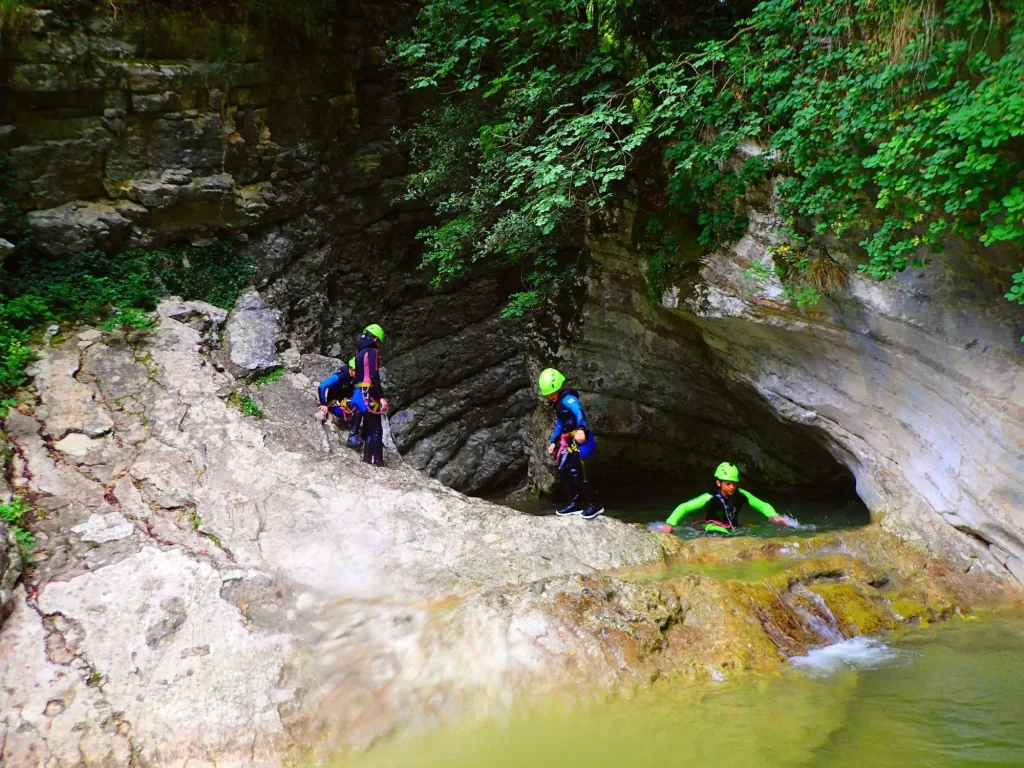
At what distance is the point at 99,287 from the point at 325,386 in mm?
2763

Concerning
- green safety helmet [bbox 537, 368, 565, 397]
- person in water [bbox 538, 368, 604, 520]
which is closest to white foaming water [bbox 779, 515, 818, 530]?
person in water [bbox 538, 368, 604, 520]

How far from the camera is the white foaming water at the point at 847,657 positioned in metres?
4.31

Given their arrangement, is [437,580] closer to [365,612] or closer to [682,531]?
[365,612]

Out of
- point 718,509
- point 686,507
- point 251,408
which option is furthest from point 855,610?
point 251,408

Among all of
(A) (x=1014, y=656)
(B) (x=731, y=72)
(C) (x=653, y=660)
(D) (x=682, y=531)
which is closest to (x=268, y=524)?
(C) (x=653, y=660)

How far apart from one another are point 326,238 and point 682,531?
6705 mm

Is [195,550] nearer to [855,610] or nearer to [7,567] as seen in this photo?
[7,567]

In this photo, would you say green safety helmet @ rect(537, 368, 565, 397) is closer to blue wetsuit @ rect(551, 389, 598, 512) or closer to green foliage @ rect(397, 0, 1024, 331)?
blue wetsuit @ rect(551, 389, 598, 512)

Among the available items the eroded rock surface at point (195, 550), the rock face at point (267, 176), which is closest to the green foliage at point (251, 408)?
the eroded rock surface at point (195, 550)

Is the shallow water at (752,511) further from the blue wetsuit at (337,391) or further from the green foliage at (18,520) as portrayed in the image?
the green foliage at (18,520)

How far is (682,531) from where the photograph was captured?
7.66 metres

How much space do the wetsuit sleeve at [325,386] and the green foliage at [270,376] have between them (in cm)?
44

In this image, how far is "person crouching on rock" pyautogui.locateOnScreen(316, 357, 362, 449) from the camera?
7262 mm

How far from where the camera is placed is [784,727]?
3.59m
